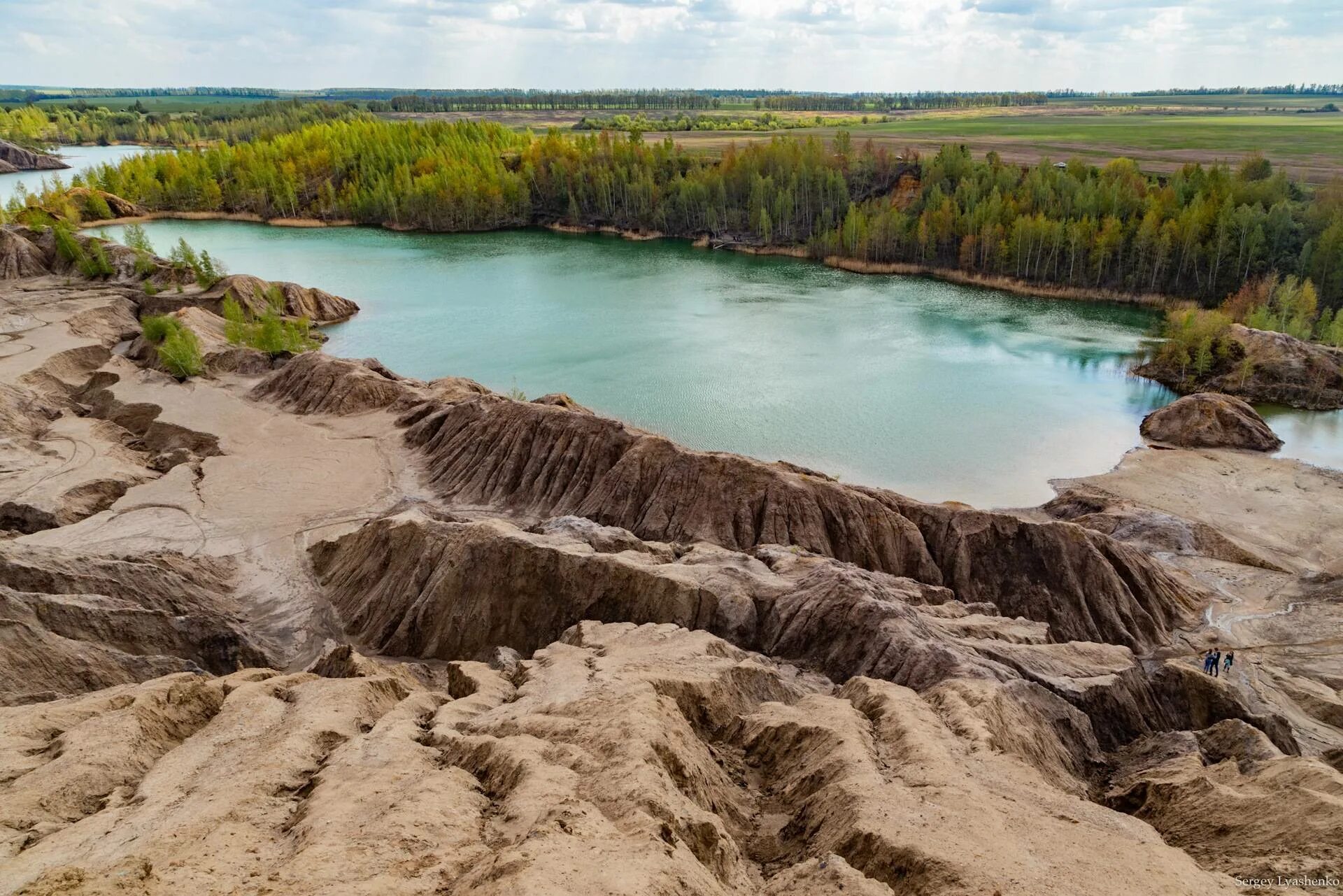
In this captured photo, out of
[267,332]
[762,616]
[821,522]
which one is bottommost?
[821,522]

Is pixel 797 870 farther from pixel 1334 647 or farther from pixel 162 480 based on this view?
pixel 162 480

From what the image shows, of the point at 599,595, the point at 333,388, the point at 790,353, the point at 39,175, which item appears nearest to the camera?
the point at 599,595

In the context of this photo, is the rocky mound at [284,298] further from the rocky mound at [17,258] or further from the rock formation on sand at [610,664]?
the rock formation on sand at [610,664]

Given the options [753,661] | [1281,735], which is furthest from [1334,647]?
[753,661]

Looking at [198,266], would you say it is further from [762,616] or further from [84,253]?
[762,616]

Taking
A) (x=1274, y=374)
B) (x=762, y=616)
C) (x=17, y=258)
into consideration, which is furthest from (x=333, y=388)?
(x=1274, y=374)

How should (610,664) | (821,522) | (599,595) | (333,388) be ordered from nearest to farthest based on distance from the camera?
(610,664)
(599,595)
(821,522)
(333,388)
